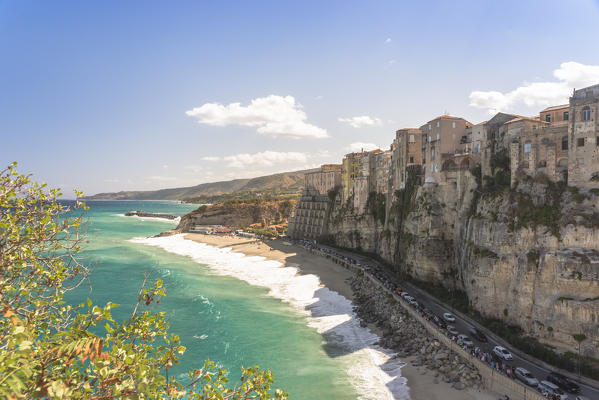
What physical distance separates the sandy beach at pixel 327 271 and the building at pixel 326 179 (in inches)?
730

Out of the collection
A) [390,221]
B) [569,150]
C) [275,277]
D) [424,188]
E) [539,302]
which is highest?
[569,150]

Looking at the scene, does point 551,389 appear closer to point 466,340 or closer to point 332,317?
point 466,340

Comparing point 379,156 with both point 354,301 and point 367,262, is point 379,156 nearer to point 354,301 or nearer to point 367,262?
point 367,262

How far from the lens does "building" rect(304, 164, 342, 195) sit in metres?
87.1

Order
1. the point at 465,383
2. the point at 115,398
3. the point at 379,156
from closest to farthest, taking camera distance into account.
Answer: the point at 115,398, the point at 465,383, the point at 379,156

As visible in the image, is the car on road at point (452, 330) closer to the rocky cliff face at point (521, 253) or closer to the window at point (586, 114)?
the rocky cliff face at point (521, 253)

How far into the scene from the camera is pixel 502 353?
25.0 m

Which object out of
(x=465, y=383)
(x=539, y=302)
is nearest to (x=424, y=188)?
(x=539, y=302)

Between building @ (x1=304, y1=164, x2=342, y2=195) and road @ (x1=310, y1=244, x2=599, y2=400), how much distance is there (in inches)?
1180

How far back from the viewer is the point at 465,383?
23.0m

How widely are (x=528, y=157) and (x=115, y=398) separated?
119 feet

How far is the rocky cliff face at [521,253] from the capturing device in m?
24.2

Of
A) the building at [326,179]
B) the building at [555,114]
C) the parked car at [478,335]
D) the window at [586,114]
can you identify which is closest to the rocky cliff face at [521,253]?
the parked car at [478,335]

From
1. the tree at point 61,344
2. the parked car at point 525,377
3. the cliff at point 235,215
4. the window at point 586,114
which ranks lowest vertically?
the parked car at point 525,377
